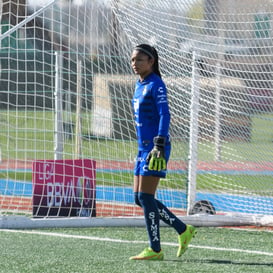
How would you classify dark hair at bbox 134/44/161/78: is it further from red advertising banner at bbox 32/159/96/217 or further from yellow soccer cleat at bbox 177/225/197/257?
red advertising banner at bbox 32/159/96/217

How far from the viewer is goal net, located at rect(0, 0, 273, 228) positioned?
29.1 ft

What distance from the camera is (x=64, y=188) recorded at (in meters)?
9.70

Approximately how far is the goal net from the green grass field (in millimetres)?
392

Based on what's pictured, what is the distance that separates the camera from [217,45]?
8875 millimetres

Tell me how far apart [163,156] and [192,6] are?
8.92 ft

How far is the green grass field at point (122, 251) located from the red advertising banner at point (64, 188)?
2.47 ft

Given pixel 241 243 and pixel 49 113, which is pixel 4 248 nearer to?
pixel 241 243

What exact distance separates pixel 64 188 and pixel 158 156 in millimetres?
3143

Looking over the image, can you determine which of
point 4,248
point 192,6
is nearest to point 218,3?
point 192,6

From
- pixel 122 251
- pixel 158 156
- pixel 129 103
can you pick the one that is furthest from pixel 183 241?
pixel 129 103

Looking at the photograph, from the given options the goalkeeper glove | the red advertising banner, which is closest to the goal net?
the red advertising banner

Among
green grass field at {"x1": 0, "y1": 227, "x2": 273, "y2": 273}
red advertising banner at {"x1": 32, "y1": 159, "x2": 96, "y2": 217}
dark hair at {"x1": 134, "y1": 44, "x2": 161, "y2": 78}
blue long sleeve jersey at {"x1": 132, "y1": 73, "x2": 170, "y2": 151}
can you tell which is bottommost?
green grass field at {"x1": 0, "y1": 227, "x2": 273, "y2": 273}

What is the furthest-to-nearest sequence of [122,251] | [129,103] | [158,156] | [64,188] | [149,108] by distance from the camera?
[129,103], [64,188], [122,251], [149,108], [158,156]

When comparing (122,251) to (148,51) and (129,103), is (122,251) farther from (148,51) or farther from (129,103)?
(129,103)
